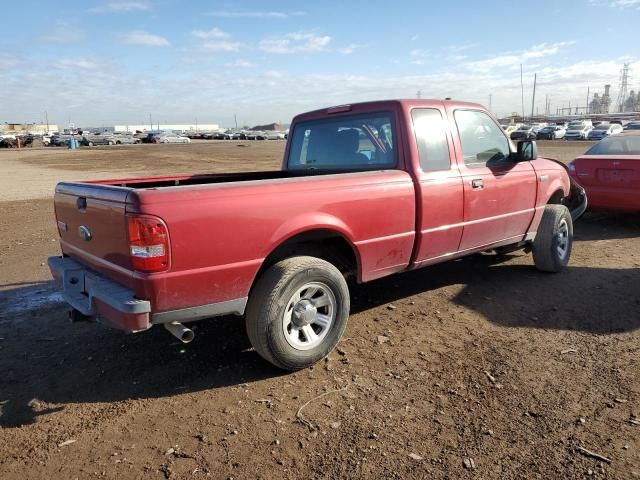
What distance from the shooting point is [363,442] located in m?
2.91

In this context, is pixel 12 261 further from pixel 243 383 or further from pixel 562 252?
pixel 562 252

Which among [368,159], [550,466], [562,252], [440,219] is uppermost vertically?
[368,159]

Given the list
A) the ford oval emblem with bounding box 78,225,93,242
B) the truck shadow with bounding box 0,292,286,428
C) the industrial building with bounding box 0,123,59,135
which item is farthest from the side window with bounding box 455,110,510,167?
the industrial building with bounding box 0,123,59,135

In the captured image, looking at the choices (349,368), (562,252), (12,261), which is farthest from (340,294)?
(12,261)

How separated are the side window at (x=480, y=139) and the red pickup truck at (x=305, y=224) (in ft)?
0.07

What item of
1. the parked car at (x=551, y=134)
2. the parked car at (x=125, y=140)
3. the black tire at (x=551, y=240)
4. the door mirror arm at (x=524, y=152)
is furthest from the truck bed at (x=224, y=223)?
the parked car at (x=125, y=140)

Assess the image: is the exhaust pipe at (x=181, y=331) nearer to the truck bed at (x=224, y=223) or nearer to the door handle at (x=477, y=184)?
the truck bed at (x=224, y=223)

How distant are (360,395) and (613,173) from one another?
7.02m

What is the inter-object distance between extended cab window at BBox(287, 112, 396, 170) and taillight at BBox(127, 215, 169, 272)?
2197mm

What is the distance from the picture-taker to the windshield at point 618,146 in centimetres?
877

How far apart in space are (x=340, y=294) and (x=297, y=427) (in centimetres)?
111

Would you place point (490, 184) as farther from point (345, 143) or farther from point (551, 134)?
point (551, 134)

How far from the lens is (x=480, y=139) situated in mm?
5203

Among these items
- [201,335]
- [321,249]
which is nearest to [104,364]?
[201,335]
